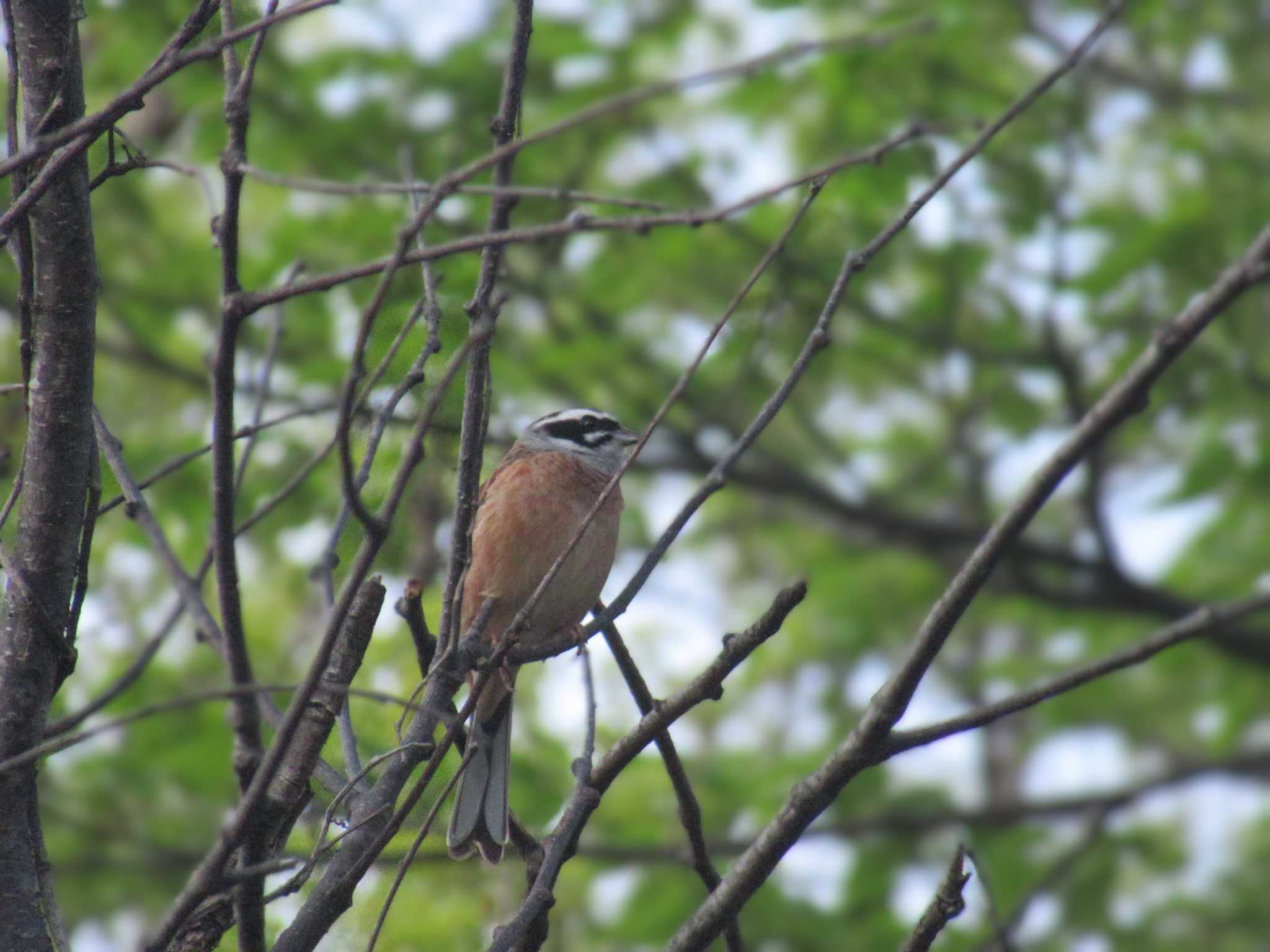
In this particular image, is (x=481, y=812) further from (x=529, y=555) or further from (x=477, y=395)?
(x=477, y=395)

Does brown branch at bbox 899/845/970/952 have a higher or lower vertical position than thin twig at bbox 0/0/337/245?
lower

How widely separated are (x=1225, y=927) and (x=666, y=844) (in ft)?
12.9

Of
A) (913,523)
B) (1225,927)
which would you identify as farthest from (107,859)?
(1225,927)

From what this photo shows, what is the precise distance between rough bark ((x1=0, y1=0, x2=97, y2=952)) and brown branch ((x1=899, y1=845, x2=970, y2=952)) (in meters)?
1.62

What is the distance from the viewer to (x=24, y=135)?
8.21 feet

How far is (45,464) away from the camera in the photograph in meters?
2.47

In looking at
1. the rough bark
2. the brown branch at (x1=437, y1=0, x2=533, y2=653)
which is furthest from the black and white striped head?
the rough bark

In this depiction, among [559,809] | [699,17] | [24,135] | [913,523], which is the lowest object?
[24,135]

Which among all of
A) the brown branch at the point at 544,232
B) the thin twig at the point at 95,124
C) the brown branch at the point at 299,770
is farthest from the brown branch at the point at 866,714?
the thin twig at the point at 95,124

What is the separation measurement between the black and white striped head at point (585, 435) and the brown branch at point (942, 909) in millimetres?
3651

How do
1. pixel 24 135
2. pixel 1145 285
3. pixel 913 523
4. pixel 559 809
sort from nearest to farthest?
1. pixel 24 135
2. pixel 559 809
3. pixel 1145 285
4. pixel 913 523

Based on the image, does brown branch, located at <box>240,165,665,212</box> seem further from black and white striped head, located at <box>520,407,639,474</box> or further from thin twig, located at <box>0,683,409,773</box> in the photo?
black and white striped head, located at <box>520,407,639,474</box>

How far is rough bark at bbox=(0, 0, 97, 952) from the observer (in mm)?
A: 2418

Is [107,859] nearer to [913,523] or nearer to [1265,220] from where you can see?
[913,523]
